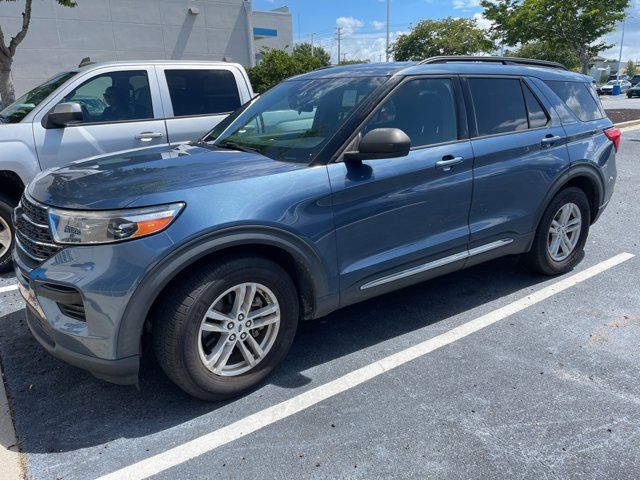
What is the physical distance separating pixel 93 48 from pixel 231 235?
75.5 ft

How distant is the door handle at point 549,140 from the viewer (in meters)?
4.10

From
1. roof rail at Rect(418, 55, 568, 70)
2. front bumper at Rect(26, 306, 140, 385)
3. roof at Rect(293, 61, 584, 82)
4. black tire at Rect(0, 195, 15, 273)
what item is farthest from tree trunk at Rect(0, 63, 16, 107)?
roof rail at Rect(418, 55, 568, 70)

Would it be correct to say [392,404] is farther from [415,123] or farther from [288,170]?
[415,123]

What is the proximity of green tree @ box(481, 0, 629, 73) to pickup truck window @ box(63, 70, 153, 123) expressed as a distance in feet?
59.5

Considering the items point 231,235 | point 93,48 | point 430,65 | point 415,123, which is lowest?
point 231,235

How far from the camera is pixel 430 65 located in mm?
3609

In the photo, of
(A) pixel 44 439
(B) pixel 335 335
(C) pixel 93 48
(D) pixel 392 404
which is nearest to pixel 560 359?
(D) pixel 392 404

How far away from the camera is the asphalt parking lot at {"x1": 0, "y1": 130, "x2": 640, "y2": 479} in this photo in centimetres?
244

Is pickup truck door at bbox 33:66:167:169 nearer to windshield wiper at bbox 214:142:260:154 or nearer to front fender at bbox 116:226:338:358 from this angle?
windshield wiper at bbox 214:142:260:154

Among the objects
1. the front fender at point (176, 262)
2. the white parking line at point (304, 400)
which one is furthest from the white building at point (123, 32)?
the front fender at point (176, 262)

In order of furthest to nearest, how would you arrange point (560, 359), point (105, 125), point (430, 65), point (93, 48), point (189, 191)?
1. point (93, 48)
2. point (105, 125)
3. point (430, 65)
4. point (560, 359)
5. point (189, 191)

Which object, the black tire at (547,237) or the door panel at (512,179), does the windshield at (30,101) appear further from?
the black tire at (547,237)

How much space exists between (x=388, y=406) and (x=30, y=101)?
4667 mm

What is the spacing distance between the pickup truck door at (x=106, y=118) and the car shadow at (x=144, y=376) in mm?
1743
